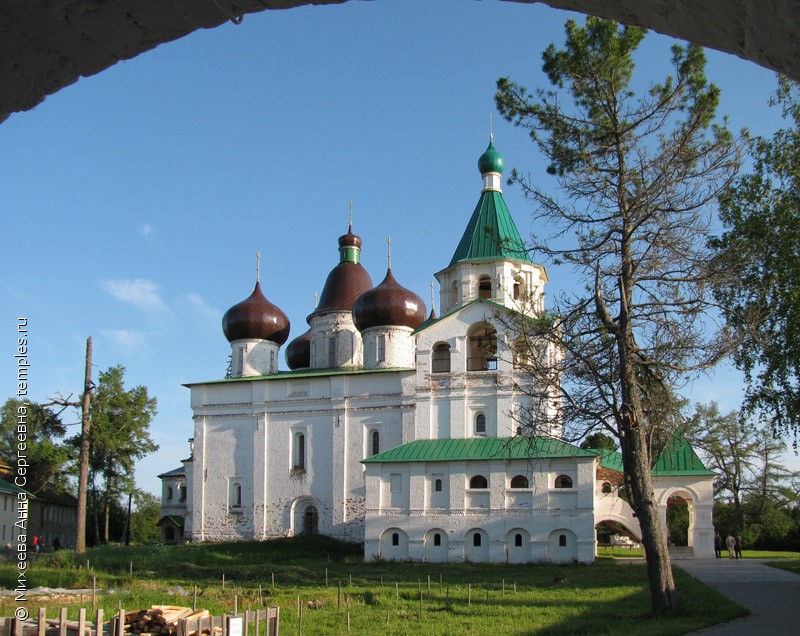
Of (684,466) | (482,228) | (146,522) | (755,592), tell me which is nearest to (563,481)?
(684,466)

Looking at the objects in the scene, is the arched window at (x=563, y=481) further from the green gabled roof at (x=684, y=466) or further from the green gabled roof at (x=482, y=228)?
the green gabled roof at (x=482, y=228)

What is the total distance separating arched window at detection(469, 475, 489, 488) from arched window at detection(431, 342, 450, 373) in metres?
4.58

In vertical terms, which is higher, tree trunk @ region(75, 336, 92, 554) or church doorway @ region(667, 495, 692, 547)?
tree trunk @ region(75, 336, 92, 554)

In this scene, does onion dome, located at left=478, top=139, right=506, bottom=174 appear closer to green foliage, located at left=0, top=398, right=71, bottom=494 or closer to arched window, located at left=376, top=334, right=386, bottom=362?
arched window, located at left=376, top=334, right=386, bottom=362

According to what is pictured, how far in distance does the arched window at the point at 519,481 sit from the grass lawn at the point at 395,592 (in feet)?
8.97

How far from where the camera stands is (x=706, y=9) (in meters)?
2.64

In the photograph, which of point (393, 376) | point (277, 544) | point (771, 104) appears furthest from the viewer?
point (393, 376)

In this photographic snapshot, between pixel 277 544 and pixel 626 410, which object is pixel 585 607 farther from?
pixel 277 544

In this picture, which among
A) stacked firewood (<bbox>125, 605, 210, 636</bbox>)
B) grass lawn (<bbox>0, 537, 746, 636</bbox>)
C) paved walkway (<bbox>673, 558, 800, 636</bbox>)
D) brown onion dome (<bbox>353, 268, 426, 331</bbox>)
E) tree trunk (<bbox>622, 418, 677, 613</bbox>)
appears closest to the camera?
stacked firewood (<bbox>125, 605, 210, 636</bbox>)

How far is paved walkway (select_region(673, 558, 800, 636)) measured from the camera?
11.7m

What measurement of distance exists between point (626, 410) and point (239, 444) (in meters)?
22.6

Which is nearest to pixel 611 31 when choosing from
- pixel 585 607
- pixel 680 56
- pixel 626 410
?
pixel 680 56

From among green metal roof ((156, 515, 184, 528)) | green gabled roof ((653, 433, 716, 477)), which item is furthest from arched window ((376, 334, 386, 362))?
green metal roof ((156, 515, 184, 528))

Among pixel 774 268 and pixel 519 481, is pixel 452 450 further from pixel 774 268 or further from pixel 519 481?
pixel 774 268
